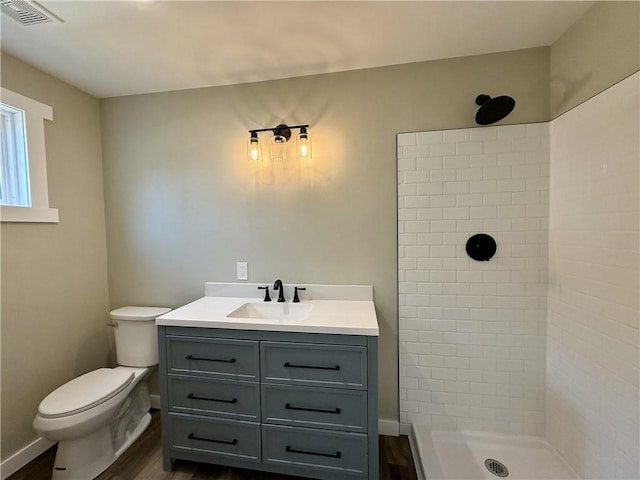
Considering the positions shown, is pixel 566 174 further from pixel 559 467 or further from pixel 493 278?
pixel 559 467

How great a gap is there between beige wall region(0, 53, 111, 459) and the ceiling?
0.80 ft

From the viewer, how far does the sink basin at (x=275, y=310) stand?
1.77m

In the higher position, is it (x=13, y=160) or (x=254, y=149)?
(x=254, y=149)

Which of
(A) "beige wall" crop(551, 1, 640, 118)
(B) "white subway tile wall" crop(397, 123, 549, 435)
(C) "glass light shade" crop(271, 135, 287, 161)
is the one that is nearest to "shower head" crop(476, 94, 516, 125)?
(B) "white subway tile wall" crop(397, 123, 549, 435)

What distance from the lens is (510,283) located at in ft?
5.49

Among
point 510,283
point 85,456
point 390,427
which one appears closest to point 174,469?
point 85,456

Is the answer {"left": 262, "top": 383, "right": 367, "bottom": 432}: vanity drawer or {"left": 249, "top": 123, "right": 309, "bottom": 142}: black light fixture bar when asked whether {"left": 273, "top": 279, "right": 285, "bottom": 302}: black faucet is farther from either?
{"left": 249, "top": 123, "right": 309, "bottom": 142}: black light fixture bar

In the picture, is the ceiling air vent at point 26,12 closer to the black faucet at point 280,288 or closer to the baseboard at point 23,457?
the black faucet at point 280,288

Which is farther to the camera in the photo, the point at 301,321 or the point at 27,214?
the point at 27,214

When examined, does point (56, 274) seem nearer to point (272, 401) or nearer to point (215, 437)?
point (215, 437)

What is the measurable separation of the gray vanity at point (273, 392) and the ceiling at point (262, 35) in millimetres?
1546

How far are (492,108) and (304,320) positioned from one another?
5.16 feet

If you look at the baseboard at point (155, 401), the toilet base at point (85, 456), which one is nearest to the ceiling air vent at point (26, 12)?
the toilet base at point (85, 456)

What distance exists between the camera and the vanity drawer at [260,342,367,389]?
1.35 meters
